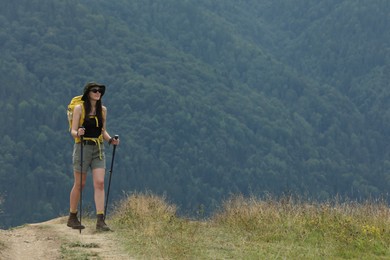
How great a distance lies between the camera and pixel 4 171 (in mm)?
165250

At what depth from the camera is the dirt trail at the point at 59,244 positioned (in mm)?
7930

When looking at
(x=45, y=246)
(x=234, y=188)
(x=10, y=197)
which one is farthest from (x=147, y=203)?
(x=234, y=188)

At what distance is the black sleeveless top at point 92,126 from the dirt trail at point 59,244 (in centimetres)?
129

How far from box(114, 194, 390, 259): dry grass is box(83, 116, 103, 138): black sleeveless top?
1.33 m

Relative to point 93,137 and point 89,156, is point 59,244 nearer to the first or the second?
point 89,156

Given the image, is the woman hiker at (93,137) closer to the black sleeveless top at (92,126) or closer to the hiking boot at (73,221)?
the black sleeveless top at (92,126)

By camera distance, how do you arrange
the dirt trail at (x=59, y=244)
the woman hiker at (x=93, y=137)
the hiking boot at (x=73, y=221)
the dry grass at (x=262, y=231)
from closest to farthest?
the dry grass at (x=262, y=231), the dirt trail at (x=59, y=244), the woman hiker at (x=93, y=137), the hiking boot at (x=73, y=221)

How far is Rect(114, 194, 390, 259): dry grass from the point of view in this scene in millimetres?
7805

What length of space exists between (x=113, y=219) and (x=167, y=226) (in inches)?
86.1

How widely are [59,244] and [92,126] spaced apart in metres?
1.74

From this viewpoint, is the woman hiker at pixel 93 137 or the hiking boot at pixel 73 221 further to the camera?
the hiking boot at pixel 73 221

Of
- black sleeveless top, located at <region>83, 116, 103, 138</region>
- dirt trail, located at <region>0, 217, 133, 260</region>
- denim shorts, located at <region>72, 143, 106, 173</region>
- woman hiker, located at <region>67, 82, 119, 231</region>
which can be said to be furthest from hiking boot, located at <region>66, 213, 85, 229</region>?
black sleeveless top, located at <region>83, 116, 103, 138</region>

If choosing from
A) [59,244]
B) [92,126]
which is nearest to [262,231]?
[59,244]

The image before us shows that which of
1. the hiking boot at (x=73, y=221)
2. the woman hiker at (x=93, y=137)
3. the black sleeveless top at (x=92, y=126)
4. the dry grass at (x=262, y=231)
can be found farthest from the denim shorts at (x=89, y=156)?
the dry grass at (x=262, y=231)
